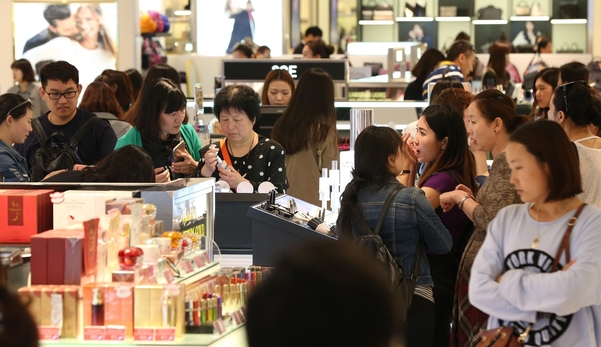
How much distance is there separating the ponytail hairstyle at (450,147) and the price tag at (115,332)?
5.37ft

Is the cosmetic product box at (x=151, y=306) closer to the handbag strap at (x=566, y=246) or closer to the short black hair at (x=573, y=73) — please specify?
the handbag strap at (x=566, y=246)

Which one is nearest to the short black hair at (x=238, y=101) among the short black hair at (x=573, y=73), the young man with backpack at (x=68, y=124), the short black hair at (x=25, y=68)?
the young man with backpack at (x=68, y=124)

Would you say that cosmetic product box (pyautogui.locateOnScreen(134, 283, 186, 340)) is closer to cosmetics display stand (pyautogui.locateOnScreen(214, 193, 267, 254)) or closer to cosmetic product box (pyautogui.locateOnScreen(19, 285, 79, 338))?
cosmetic product box (pyautogui.locateOnScreen(19, 285, 79, 338))

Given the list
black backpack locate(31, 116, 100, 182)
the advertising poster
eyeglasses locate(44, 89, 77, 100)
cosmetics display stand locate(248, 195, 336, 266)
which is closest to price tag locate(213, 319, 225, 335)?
cosmetics display stand locate(248, 195, 336, 266)

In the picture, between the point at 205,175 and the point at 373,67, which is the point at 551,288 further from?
the point at 373,67

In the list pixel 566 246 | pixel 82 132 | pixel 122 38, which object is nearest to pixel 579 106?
pixel 566 246

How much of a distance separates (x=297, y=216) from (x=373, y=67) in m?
7.45

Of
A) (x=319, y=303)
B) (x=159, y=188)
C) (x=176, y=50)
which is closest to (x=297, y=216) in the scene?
(x=159, y=188)

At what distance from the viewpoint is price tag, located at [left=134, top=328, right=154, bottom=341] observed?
87.0 inches

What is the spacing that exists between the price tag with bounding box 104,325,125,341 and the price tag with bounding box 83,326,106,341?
0.04 feet

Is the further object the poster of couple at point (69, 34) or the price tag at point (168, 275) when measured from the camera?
the poster of couple at point (69, 34)

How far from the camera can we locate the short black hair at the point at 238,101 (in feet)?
13.4

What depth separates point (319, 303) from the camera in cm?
111

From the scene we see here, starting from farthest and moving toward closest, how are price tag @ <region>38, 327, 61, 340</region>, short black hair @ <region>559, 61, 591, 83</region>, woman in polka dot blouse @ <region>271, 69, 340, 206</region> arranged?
short black hair @ <region>559, 61, 591, 83</region> < woman in polka dot blouse @ <region>271, 69, 340, 206</region> < price tag @ <region>38, 327, 61, 340</region>
